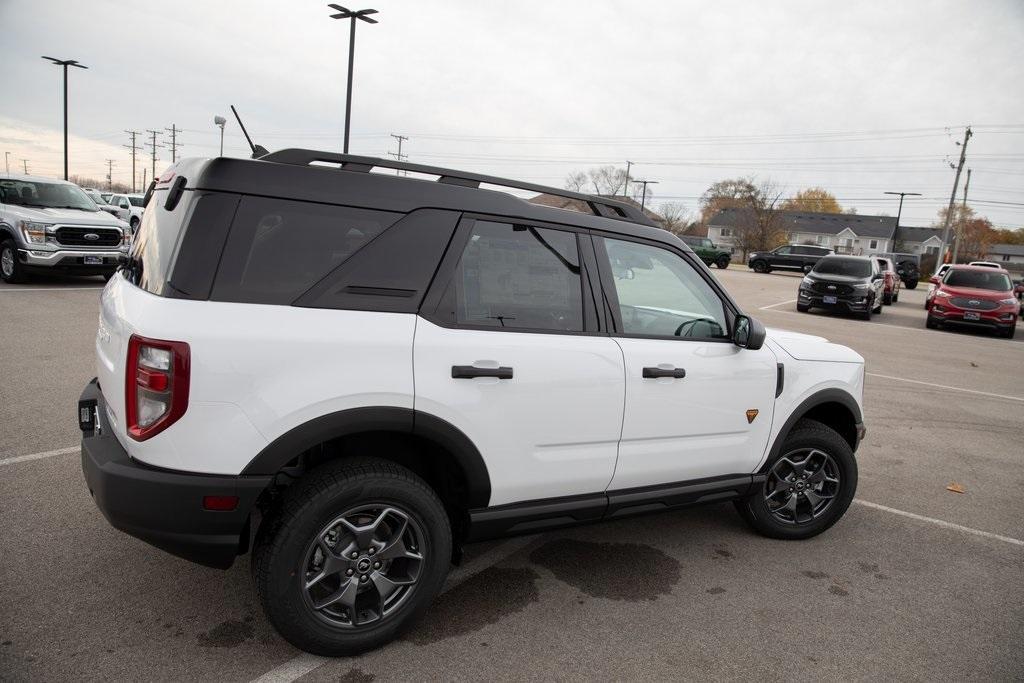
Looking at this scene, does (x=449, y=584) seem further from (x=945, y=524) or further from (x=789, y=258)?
(x=789, y=258)

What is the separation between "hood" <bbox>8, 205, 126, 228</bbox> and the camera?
11.7 meters

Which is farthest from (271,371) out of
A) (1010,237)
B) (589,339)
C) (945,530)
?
(1010,237)

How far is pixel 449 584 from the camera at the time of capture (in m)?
3.27

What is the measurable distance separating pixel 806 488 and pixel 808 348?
865 mm

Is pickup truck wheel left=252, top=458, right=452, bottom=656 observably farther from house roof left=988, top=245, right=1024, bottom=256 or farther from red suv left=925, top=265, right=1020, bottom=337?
house roof left=988, top=245, right=1024, bottom=256

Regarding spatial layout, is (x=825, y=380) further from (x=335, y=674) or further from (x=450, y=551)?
(x=335, y=674)

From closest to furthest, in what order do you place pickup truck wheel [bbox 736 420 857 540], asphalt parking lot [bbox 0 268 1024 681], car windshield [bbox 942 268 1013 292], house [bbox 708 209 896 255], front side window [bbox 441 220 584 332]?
asphalt parking lot [bbox 0 268 1024 681]
front side window [bbox 441 220 584 332]
pickup truck wheel [bbox 736 420 857 540]
car windshield [bbox 942 268 1013 292]
house [bbox 708 209 896 255]

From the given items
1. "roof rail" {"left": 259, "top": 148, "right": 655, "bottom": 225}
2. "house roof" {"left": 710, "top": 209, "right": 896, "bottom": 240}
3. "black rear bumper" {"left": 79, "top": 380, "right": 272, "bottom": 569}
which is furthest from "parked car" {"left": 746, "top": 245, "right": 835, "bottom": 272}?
"house roof" {"left": 710, "top": 209, "right": 896, "bottom": 240}

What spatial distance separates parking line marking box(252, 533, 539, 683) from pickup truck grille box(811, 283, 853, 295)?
1666cm

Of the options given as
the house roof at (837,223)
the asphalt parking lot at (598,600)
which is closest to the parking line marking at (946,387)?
the asphalt parking lot at (598,600)

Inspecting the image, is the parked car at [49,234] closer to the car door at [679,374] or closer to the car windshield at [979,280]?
the car door at [679,374]

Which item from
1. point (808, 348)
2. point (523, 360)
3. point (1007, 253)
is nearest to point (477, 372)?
point (523, 360)

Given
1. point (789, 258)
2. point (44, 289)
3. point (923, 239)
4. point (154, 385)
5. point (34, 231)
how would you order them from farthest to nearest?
point (923, 239)
point (789, 258)
point (44, 289)
point (34, 231)
point (154, 385)

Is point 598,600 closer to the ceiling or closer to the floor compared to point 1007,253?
closer to the floor
